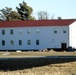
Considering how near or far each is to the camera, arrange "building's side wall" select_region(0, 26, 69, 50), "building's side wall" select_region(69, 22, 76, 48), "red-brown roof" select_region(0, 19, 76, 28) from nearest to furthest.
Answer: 1. "building's side wall" select_region(0, 26, 69, 50)
2. "building's side wall" select_region(69, 22, 76, 48)
3. "red-brown roof" select_region(0, 19, 76, 28)

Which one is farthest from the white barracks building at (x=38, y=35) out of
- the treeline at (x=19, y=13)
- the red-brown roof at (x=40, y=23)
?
the treeline at (x=19, y=13)

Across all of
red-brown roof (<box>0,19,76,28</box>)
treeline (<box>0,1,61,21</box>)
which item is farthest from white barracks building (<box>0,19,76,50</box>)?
treeline (<box>0,1,61,21</box>)

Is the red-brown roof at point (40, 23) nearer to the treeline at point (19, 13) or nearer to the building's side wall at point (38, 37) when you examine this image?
the building's side wall at point (38, 37)

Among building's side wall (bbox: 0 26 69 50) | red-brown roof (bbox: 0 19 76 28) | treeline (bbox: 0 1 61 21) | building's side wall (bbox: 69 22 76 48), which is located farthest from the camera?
treeline (bbox: 0 1 61 21)

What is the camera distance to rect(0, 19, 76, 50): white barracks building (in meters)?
84.9

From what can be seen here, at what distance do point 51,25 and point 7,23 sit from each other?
1370 centimetres

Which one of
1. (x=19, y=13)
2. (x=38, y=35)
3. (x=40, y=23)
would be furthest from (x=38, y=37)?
(x=19, y=13)

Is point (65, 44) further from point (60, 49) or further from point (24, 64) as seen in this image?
point (24, 64)

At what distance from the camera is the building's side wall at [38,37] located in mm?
84812

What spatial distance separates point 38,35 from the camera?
8662cm

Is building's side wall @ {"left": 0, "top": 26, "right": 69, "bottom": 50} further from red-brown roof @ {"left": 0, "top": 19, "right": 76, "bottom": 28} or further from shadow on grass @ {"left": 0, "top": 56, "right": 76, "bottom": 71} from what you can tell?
shadow on grass @ {"left": 0, "top": 56, "right": 76, "bottom": 71}

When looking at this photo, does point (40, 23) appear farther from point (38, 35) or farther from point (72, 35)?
point (72, 35)

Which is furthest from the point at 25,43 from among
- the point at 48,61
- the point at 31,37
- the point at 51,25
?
the point at 48,61

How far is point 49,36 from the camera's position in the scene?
279 ft
